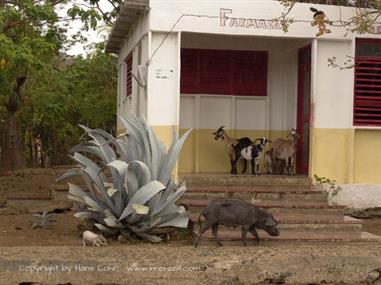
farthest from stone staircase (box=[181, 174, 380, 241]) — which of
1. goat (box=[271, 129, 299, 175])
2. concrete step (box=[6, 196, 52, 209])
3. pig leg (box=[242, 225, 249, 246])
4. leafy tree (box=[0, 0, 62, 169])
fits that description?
leafy tree (box=[0, 0, 62, 169])

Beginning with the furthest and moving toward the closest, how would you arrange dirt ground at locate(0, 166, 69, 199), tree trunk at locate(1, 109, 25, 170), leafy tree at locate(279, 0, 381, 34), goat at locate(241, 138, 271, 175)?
tree trunk at locate(1, 109, 25, 170)
dirt ground at locate(0, 166, 69, 199)
goat at locate(241, 138, 271, 175)
leafy tree at locate(279, 0, 381, 34)

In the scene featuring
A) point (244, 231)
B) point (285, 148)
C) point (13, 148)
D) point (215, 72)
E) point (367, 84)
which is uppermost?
point (215, 72)

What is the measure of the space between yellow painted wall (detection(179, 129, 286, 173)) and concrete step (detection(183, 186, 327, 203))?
1.67m

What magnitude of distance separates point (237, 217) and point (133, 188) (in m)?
1.47

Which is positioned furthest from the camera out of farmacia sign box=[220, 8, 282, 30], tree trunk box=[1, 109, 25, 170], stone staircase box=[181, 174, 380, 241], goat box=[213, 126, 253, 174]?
tree trunk box=[1, 109, 25, 170]

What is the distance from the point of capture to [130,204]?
8.31 m

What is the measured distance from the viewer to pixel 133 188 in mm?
8516

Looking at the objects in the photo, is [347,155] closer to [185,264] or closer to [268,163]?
[268,163]

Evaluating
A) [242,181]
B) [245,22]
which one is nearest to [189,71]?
[245,22]

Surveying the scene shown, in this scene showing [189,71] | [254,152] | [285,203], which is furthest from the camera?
[189,71]

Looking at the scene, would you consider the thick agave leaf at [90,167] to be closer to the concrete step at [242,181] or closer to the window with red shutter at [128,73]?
the concrete step at [242,181]

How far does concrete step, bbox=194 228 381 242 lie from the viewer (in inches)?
331

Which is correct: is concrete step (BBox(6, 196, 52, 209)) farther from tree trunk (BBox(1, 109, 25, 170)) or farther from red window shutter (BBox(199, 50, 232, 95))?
tree trunk (BBox(1, 109, 25, 170))

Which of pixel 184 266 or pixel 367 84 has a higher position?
pixel 367 84
